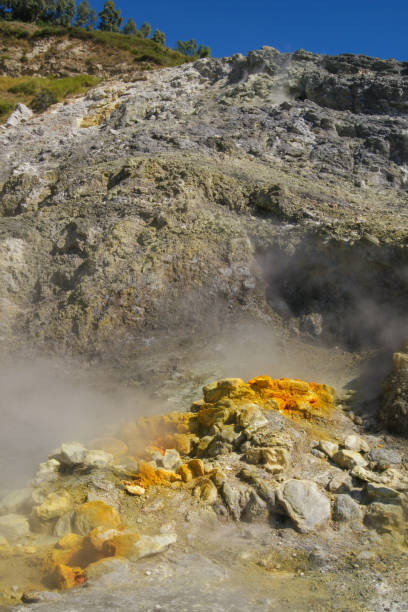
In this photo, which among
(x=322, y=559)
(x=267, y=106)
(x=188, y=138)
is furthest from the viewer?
(x=267, y=106)

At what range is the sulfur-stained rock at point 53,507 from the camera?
4.10 metres

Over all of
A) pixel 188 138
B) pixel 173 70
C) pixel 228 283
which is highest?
pixel 173 70

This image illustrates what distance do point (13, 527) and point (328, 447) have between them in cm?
329

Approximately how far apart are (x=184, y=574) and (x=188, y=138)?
1091 centimetres

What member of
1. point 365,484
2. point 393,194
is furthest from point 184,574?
point 393,194

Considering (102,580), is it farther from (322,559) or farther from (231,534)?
(322,559)

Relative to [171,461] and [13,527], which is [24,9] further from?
[13,527]

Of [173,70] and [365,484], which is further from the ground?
[173,70]

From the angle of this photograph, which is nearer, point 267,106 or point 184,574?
point 184,574

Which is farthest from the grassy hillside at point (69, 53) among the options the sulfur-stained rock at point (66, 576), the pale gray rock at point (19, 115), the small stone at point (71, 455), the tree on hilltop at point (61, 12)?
the sulfur-stained rock at point (66, 576)

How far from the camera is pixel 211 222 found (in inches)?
389

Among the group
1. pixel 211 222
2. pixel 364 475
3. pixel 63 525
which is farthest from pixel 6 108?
pixel 364 475

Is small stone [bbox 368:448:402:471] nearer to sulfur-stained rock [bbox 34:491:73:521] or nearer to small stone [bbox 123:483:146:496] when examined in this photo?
small stone [bbox 123:483:146:496]

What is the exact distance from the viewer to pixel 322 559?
3635 mm
